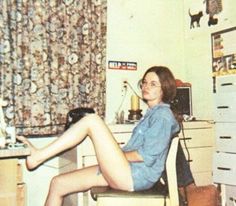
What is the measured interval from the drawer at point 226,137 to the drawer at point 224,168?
0.18ft

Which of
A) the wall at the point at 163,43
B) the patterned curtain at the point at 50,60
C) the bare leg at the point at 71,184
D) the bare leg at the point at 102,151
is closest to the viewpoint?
the bare leg at the point at 102,151

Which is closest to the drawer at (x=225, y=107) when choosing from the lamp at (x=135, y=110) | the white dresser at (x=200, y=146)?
the white dresser at (x=200, y=146)

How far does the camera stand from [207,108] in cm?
378

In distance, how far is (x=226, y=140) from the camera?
329cm

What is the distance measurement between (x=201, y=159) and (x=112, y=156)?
1.46 meters

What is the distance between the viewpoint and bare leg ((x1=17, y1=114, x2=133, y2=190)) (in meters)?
2.30

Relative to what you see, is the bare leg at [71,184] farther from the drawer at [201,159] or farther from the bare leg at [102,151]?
the drawer at [201,159]

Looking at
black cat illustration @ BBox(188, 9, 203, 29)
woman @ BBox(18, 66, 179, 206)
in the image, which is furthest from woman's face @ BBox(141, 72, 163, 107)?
black cat illustration @ BBox(188, 9, 203, 29)

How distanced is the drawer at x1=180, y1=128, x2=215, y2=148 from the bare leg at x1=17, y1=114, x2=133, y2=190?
1.25 m

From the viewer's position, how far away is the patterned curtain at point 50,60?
10.4 ft

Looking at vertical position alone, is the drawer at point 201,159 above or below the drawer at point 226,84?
below

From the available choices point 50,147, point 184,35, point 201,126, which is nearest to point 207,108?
point 201,126

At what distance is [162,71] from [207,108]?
1.28 meters

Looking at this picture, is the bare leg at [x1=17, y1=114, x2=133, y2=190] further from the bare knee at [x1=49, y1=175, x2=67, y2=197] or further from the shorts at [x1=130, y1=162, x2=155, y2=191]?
the bare knee at [x1=49, y1=175, x2=67, y2=197]
